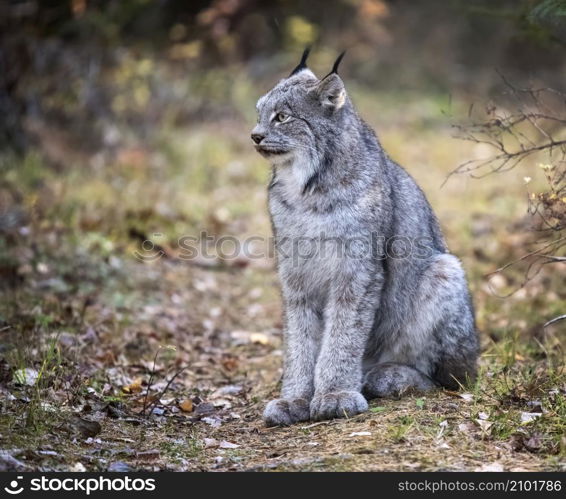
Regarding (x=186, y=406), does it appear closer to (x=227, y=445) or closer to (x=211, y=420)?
(x=211, y=420)

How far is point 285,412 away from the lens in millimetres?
4512

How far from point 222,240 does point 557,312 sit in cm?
399

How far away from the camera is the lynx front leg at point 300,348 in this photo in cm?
473

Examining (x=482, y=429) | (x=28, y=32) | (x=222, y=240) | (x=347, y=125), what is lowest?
(x=482, y=429)

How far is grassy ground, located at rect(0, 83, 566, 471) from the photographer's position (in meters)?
3.90

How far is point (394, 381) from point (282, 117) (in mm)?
1720

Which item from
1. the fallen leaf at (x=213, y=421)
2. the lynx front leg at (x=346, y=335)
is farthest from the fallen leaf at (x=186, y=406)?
the lynx front leg at (x=346, y=335)

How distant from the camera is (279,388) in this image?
5.31m

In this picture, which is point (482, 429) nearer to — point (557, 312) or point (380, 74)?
point (557, 312)

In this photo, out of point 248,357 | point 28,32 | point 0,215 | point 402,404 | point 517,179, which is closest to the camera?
point 402,404

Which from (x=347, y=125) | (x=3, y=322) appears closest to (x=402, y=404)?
(x=347, y=125)

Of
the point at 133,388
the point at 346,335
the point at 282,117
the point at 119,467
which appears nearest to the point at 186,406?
the point at 133,388
